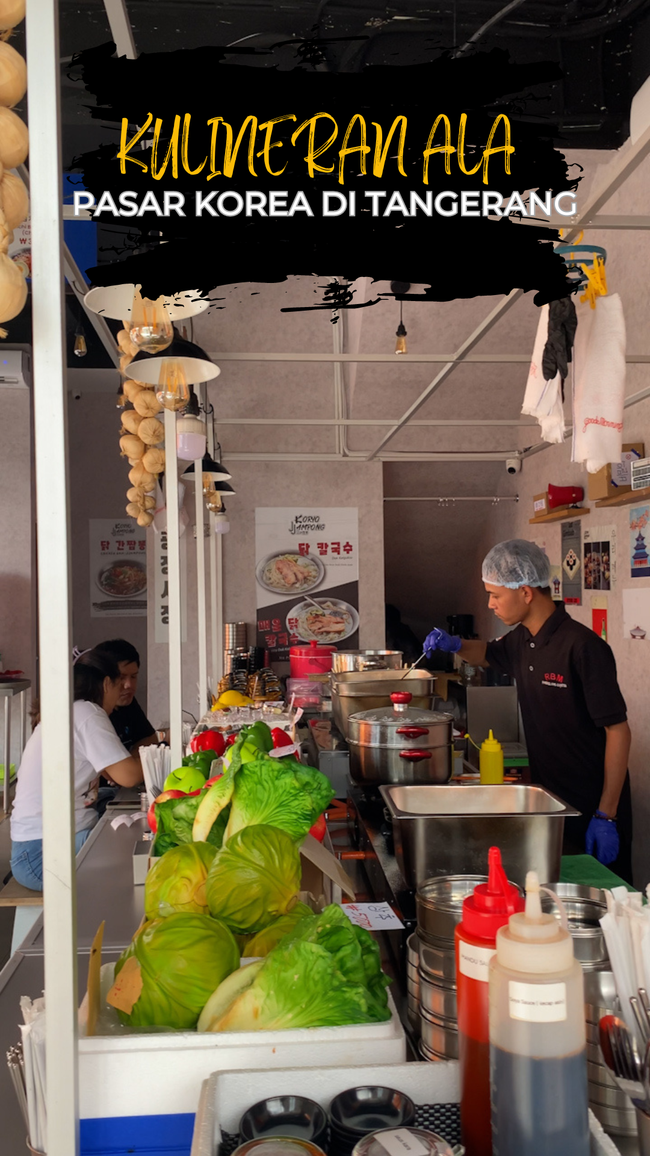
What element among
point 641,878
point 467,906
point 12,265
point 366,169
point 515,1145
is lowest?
point 641,878

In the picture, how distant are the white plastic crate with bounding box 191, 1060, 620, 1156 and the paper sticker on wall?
180 inches

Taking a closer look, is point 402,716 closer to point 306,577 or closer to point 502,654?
point 502,654

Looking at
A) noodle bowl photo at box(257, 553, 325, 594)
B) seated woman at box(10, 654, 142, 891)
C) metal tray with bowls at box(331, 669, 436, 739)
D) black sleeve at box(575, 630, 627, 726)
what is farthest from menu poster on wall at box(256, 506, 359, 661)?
black sleeve at box(575, 630, 627, 726)

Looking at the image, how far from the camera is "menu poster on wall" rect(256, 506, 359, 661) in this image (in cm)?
809

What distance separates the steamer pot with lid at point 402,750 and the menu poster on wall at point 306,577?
5.70m

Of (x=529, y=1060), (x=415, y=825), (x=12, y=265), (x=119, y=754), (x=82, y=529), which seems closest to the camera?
(x=529, y=1060)

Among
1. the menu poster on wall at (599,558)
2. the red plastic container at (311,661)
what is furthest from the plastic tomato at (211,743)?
the menu poster on wall at (599,558)

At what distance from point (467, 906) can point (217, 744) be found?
167cm

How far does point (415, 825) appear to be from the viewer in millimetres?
1697

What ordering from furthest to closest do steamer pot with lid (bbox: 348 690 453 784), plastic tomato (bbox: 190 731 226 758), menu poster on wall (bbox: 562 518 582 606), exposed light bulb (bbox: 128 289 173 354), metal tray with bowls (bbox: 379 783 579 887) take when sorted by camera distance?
menu poster on wall (bbox: 562 518 582 606) < plastic tomato (bbox: 190 731 226 758) < steamer pot with lid (bbox: 348 690 453 784) < exposed light bulb (bbox: 128 289 173 354) < metal tray with bowls (bbox: 379 783 579 887)

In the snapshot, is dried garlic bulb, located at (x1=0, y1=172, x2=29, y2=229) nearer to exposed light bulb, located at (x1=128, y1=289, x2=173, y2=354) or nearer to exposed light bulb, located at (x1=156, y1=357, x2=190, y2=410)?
exposed light bulb, located at (x1=128, y1=289, x2=173, y2=354)

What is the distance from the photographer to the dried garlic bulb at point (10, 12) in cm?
95

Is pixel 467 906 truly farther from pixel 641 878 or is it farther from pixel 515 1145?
pixel 641 878

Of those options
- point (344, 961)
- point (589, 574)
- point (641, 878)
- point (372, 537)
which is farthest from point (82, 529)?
point (344, 961)
